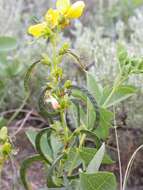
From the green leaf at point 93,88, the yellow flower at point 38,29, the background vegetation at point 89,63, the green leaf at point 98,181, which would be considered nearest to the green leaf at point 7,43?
the background vegetation at point 89,63

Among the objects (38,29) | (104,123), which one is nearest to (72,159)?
(104,123)

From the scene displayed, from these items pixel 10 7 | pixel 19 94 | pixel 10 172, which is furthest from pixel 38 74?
pixel 10 7

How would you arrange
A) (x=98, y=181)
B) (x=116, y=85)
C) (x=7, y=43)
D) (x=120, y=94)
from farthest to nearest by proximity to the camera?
(x=7, y=43), (x=120, y=94), (x=116, y=85), (x=98, y=181)

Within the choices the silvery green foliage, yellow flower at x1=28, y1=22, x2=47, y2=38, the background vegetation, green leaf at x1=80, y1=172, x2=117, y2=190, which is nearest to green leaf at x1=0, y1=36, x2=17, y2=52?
Answer: the background vegetation

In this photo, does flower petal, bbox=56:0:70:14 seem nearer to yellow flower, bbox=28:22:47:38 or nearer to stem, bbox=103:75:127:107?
yellow flower, bbox=28:22:47:38

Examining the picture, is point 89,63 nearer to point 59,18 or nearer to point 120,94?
point 120,94

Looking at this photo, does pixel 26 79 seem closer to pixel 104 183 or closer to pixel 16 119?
pixel 104 183

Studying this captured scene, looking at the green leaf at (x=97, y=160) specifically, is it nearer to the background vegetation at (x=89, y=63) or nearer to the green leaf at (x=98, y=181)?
the green leaf at (x=98, y=181)
